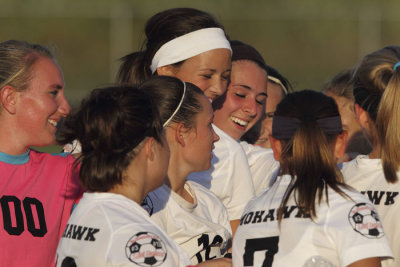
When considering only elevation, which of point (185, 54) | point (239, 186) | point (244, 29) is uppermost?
point (185, 54)

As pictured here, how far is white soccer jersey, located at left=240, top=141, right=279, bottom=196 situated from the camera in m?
5.96

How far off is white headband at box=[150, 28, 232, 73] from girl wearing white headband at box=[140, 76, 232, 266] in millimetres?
930

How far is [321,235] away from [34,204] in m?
1.55

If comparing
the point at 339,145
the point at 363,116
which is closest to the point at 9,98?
the point at 339,145

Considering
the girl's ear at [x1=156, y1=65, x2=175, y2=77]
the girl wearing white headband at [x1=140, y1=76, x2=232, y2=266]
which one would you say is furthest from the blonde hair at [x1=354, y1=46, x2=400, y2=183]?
the girl's ear at [x1=156, y1=65, x2=175, y2=77]

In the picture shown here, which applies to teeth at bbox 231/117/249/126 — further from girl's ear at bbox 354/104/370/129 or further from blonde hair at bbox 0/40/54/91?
blonde hair at bbox 0/40/54/91

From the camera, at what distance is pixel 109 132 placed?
11.5 feet

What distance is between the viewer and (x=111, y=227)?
11.1 feet

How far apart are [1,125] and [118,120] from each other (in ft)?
3.69

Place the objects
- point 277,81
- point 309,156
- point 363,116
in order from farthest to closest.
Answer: point 277,81
point 363,116
point 309,156

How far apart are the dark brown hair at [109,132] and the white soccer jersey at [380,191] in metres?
1.39

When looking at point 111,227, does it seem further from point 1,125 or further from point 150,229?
point 1,125

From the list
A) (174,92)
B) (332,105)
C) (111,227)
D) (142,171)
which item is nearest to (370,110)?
(332,105)

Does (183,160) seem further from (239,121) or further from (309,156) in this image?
(239,121)
